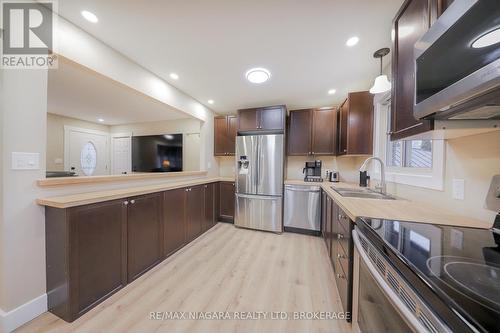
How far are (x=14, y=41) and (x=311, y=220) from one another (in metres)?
3.68

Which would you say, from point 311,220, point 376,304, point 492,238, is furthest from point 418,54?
point 311,220

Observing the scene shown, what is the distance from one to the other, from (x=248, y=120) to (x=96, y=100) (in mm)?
2893

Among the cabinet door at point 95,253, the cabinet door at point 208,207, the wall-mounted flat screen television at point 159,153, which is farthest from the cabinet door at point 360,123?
the wall-mounted flat screen television at point 159,153

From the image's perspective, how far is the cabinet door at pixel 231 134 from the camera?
379 cm

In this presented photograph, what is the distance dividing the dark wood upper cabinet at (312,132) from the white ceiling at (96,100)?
6.76ft

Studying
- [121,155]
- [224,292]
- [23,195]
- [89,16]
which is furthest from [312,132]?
[121,155]

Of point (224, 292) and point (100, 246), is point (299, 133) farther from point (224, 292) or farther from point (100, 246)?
point (100, 246)

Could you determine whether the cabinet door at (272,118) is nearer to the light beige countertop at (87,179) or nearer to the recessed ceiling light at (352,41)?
the recessed ceiling light at (352,41)

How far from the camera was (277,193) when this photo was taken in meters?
3.14

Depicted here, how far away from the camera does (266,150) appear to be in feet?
10.4

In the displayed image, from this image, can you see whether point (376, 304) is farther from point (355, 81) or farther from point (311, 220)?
point (355, 81)

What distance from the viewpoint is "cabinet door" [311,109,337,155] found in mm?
3158

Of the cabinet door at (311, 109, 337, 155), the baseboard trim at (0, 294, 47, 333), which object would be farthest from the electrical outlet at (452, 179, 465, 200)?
the baseboard trim at (0, 294, 47, 333)

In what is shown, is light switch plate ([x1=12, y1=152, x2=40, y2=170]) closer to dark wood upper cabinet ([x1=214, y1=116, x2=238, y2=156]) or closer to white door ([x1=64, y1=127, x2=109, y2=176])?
dark wood upper cabinet ([x1=214, y1=116, x2=238, y2=156])
